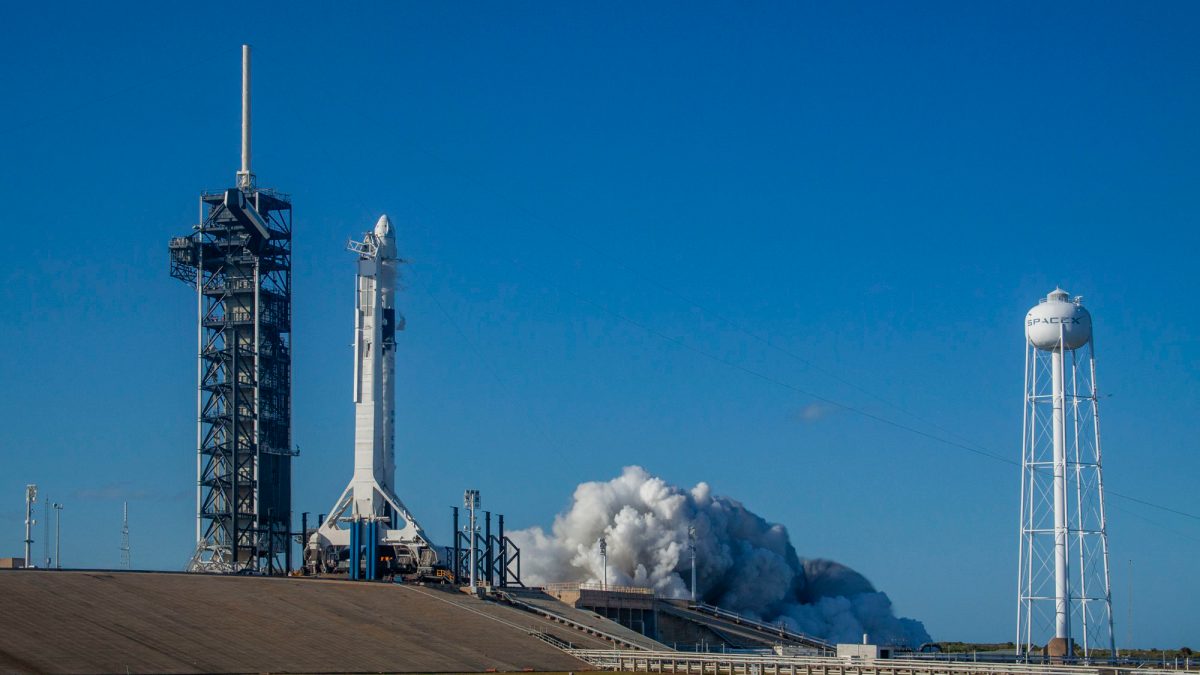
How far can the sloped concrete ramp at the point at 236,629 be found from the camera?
4944 centimetres

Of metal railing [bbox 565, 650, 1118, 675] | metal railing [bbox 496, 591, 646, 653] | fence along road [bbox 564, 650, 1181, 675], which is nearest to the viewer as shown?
fence along road [bbox 564, 650, 1181, 675]

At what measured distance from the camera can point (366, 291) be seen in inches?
3629

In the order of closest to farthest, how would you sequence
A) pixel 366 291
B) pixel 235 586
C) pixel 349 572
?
pixel 235 586 < pixel 349 572 < pixel 366 291

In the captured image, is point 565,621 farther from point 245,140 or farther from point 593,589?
point 245,140

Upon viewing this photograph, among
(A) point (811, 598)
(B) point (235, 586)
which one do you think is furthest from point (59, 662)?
(A) point (811, 598)

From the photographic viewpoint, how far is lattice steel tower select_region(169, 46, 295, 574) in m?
96.9

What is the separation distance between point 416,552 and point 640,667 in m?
27.7

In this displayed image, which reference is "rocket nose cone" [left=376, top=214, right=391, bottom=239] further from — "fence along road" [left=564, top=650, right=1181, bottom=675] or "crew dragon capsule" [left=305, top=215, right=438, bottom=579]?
"fence along road" [left=564, top=650, right=1181, bottom=675]

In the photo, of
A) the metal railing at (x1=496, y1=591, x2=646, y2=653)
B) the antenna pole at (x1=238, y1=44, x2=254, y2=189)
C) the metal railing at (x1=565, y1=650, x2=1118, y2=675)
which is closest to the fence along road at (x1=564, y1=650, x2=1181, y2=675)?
the metal railing at (x1=565, y1=650, x2=1118, y2=675)

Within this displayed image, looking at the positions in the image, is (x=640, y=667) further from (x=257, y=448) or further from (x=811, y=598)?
(x=811, y=598)

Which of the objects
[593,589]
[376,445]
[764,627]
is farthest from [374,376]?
[764,627]

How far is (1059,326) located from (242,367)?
2018 inches

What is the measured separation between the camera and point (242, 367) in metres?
98.0

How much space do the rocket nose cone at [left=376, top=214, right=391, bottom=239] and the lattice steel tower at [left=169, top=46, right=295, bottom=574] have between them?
337 inches
